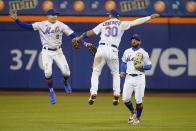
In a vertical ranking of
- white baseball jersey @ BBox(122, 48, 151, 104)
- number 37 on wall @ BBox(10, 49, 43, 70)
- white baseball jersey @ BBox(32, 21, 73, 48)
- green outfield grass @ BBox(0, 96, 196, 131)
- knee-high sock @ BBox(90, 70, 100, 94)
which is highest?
white baseball jersey @ BBox(32, 21, 73, 48)

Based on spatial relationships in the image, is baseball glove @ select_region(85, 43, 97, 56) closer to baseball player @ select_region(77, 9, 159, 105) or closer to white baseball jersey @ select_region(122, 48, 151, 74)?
baseball player @ select_region(77, 9, 159, 105)

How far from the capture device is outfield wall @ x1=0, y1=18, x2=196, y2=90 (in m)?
22.5

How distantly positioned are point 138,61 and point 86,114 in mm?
3360

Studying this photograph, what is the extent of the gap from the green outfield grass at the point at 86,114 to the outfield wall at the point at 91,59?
1.09 metres

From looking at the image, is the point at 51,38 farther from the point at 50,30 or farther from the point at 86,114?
the point at 86,114

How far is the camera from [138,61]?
1402 cm

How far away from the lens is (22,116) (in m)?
16.2

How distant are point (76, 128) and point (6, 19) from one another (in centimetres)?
932

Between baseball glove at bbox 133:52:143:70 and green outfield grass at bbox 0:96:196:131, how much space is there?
48.4 inches

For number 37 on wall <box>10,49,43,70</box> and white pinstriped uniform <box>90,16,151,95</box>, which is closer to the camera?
white pinstriped uniform <box>90,16,151,95</box>

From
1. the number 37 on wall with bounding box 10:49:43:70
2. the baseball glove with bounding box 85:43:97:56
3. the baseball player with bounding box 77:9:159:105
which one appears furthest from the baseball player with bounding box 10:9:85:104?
the number 37 on wall with bounding box 10:49:43:70

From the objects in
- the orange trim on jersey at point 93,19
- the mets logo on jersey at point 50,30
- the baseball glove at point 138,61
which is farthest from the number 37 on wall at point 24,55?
the baseball glove at point 138,61

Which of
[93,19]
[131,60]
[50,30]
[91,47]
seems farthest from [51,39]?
[93,19]

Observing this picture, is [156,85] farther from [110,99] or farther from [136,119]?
[136,119]
